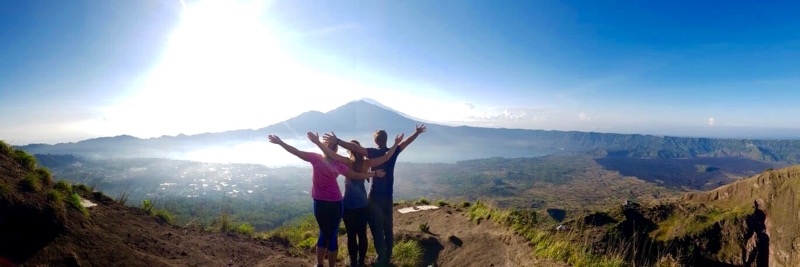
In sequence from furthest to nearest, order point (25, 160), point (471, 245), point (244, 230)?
point (244, 230), point (471, 245), point (25, 160)

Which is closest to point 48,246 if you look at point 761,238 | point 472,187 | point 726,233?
point 726,233

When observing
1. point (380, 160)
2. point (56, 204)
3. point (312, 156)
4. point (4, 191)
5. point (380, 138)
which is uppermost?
point (380, 138)

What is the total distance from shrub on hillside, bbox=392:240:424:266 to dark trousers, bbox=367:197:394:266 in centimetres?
64

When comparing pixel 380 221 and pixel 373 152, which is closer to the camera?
pixel 373 152

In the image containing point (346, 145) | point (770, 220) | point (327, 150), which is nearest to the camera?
point (327, 150)

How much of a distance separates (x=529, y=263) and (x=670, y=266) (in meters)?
2.56

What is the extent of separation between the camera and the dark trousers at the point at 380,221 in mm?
5316

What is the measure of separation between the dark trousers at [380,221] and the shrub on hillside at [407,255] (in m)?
0.64

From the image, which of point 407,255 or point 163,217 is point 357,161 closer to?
point 407,255

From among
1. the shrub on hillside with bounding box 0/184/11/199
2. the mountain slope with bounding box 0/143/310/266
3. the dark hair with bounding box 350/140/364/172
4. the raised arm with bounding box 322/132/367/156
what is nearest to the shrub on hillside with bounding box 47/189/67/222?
the mountain slope with bounding box 0/143/310/266

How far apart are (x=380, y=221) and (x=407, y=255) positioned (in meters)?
1.66

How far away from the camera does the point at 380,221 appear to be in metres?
5.36

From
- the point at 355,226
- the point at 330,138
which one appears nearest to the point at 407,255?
the point at 355,226

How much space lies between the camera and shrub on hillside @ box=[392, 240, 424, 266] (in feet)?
20.6
